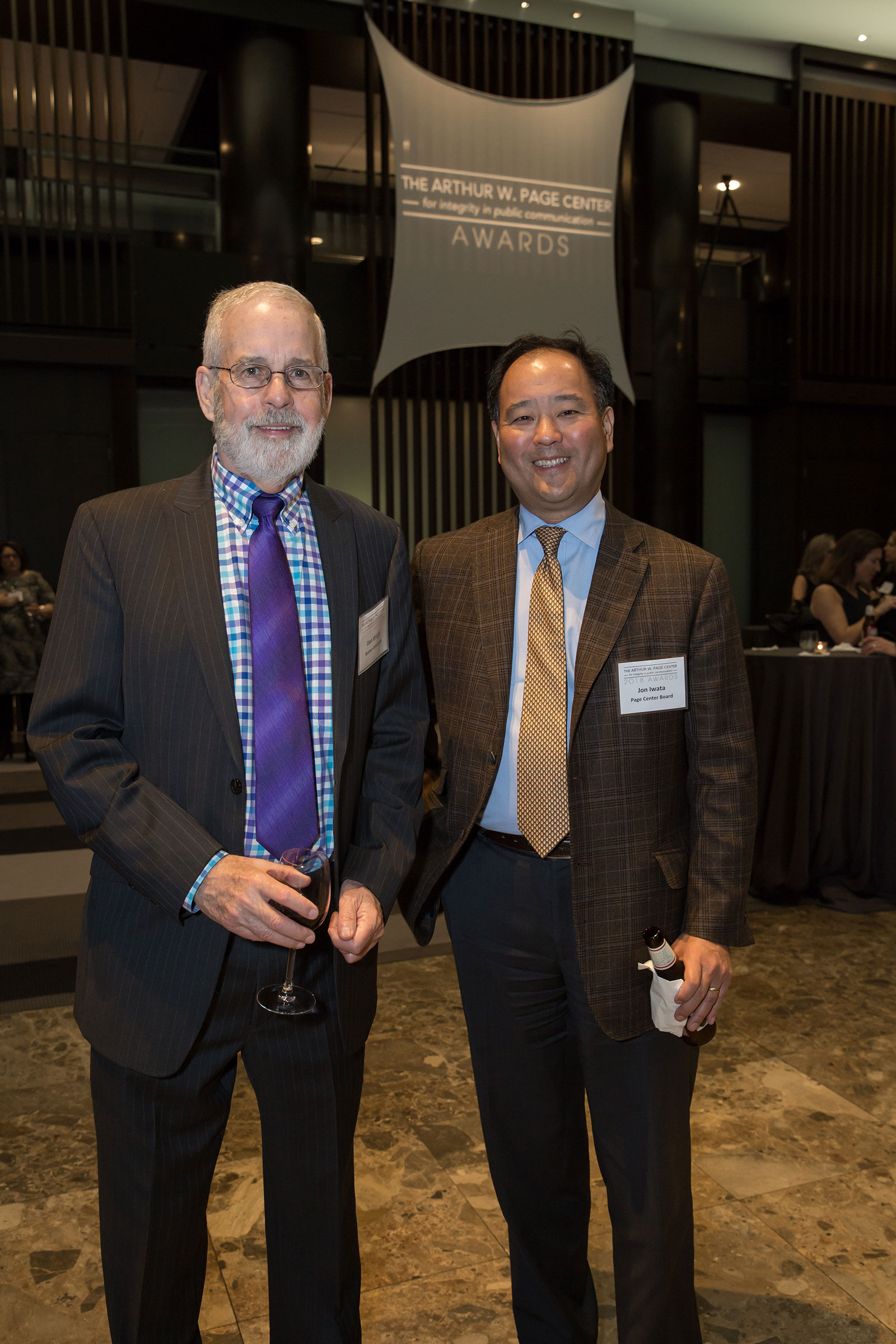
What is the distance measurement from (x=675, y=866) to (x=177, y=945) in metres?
0.75

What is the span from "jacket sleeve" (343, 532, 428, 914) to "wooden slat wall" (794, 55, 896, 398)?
26.2 ft

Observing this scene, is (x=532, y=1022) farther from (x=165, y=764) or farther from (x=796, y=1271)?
(x=796, y=1271)

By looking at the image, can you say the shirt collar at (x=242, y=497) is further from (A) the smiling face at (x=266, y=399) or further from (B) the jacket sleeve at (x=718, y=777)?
(B) the jacket sleeve at (x=718, y=777)

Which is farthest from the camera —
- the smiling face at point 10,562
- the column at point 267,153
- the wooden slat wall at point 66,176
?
the smiling face at point 10,562

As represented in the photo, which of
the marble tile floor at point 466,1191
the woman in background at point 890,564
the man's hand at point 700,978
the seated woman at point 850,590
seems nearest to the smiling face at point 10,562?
the marble tile floor at point 466,1191

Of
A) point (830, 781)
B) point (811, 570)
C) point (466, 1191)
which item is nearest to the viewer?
point (466, 1191)

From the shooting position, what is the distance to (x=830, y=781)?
4.40m

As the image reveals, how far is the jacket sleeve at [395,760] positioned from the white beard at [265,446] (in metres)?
0.22

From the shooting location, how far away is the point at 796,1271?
2.00m

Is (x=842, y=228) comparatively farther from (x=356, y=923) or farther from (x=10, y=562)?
(x=356, y=923)

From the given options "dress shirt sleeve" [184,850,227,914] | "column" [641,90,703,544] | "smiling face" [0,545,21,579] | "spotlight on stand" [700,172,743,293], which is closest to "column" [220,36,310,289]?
"smiling face" [0,545,21,579]

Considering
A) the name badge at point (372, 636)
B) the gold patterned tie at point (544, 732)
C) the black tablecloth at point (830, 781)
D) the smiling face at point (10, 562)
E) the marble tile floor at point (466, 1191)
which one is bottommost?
the marble tile floor at point (466, 1191)

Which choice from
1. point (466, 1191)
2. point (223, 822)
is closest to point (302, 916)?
point (223, 822)

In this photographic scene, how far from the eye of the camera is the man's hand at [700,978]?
4.85 feet
